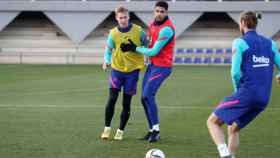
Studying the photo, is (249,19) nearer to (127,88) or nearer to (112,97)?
(127,88)

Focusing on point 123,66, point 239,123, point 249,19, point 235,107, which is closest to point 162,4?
point 123,66

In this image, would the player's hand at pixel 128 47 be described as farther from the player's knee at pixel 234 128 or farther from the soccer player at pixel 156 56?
the player's knee at pixel 234 128

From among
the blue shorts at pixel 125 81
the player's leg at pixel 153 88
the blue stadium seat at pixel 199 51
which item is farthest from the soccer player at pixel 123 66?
the blue stadium seat at pixel 199 51

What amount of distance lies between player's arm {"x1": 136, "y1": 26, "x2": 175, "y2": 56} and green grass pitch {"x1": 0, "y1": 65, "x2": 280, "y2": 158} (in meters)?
1.31

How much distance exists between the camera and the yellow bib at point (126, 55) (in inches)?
422

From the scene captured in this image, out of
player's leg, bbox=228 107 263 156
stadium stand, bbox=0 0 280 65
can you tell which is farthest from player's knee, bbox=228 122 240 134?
stadium stand, bbox=0 0 280 65

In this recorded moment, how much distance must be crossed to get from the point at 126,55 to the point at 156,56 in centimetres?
47

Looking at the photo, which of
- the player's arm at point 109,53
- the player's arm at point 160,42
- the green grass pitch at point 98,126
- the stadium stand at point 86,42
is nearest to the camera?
the green grass pitch at point 98,126

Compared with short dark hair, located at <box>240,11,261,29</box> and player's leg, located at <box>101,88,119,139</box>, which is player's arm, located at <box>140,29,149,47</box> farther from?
short dark hair, located at <box>240,11,261,29</box>

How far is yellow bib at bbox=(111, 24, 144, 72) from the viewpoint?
10711 millimetres

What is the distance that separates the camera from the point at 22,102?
54.0 feet

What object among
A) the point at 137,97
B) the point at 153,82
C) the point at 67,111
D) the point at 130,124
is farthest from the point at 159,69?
the point at 137,97

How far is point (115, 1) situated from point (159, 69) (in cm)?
3457

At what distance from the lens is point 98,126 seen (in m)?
12.1
